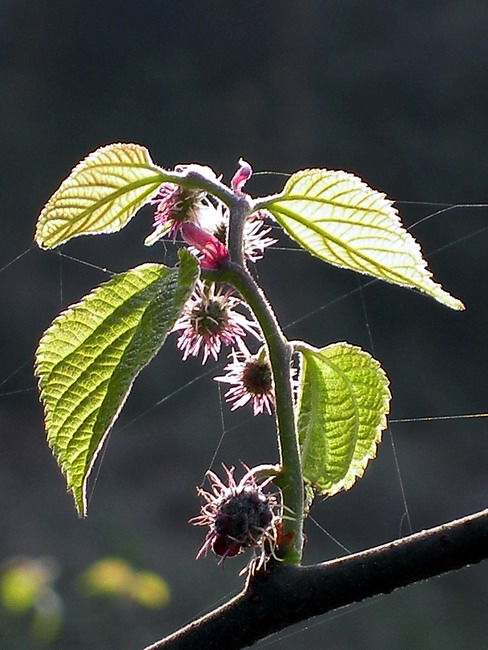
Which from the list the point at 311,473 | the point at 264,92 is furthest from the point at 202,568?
the point at 311,473

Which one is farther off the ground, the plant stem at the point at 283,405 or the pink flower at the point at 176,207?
the pink flower at the point at 176,207

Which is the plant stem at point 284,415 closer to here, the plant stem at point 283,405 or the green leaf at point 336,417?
the plant stem at point 283,405

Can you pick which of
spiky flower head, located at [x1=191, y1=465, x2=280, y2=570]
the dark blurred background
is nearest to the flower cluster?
spiky flower head, located at [x1=191, y1=465, x2=280, y2=570]

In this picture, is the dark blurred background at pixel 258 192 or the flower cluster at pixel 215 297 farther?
the dark blurred background at pixel 258 192

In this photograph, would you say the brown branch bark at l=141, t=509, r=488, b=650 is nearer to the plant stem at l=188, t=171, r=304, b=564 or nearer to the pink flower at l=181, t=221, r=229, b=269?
the plant stem at l=188, t=171, r=304, b=564

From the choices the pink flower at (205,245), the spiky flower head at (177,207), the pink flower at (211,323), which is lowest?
the pink flower at (211,323)

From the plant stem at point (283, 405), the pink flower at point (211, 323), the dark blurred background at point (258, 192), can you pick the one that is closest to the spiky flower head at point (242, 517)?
the plant stem at point (283, 405)

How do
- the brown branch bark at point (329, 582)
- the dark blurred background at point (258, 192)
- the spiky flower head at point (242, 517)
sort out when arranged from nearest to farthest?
1. the brown branch bark at point (329, 582)
2. the spiky flower head at point (242, 517)
3. the dark blurred background at point (258, 192)
